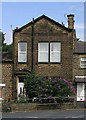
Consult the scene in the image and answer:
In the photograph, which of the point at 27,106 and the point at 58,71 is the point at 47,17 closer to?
the point at 58,71

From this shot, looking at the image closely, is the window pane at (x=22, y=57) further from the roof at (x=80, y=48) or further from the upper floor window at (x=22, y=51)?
the roof at (x=80, y=48)

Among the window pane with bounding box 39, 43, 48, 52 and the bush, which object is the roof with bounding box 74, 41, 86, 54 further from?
the bush

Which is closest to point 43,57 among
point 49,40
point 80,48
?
point 49,40

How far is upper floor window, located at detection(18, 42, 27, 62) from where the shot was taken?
1752 inches

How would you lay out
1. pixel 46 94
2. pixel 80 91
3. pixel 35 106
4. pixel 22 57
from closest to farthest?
pixel 35 106
pixel 46 94
pixel 22 57
pixel 80 91

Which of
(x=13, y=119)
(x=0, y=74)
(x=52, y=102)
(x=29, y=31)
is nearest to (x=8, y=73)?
(x=0, y=74)

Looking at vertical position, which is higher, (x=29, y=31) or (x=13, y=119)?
(x=29, y=31)

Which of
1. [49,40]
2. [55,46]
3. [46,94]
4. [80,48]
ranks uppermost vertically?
[49,40]

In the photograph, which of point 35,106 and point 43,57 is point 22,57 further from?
point 35,106

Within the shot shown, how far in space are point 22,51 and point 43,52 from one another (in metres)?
2.24

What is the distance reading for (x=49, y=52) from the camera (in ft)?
146

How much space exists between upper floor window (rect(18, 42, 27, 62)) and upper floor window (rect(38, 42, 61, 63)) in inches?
58.8

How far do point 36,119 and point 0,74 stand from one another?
65.3 feet

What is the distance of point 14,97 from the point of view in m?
43.2
